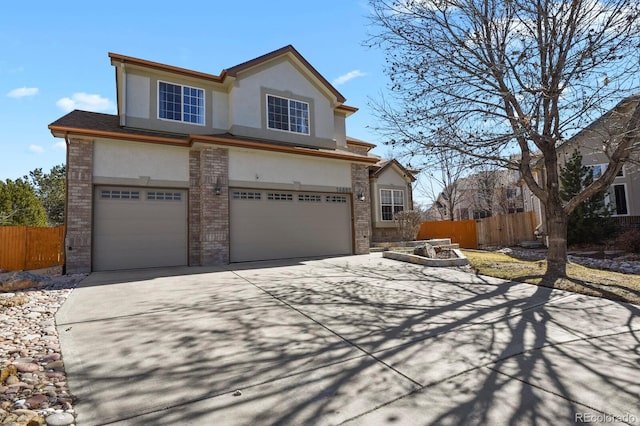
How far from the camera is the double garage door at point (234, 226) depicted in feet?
33.2

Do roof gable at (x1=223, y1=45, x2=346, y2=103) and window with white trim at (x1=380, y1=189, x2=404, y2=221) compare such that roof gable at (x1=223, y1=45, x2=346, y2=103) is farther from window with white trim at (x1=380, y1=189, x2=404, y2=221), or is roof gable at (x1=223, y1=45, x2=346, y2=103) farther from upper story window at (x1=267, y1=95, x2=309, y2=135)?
window with white trim at (x1=380, y1=189, x2=404, y2=221)

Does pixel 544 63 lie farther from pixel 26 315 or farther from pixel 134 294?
pixel 26 315

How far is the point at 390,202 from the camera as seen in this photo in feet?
63.5

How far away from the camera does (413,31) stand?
850cm

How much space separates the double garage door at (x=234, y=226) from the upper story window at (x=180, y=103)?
3.18 m

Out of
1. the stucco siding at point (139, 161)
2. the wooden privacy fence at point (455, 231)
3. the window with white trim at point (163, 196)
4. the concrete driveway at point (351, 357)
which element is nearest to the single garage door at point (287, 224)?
the window with white trim at point (163, 196)

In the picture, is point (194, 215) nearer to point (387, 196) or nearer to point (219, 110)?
point (219, 110)

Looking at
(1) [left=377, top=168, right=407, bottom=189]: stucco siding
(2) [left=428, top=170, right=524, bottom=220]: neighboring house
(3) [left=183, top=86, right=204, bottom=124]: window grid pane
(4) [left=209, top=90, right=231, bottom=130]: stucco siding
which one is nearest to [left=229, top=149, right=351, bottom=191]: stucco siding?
(4) [left=209, top=90, right=231, bottom=130]: stucco siding

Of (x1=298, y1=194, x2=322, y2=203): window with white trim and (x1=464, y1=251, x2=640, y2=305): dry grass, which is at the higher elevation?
(x1=298, y1=194, x2=322, y2=203): window with white trim

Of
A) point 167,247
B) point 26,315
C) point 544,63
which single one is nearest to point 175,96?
point 167,247

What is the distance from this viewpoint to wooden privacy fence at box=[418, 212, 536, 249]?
19.6 meters

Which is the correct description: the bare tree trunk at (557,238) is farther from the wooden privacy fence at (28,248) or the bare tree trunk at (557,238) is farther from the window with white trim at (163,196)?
the wooden privacy fence at (28,248)

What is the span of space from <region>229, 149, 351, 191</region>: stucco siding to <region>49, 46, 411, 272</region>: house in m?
0.04

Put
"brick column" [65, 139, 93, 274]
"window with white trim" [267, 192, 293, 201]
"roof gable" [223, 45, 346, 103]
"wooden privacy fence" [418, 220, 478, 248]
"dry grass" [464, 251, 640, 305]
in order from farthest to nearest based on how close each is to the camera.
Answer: "wooden privacy fence" [418, 220, 478, 248], "roof gable" [223, 45, 346, 103], "window with white trim" [267, 192, 293, 201], "brick column" [65, 139, 93, 274], "dry grass" [464, 251, 640, 305]
